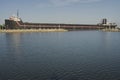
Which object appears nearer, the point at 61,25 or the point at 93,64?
the point at 93,64

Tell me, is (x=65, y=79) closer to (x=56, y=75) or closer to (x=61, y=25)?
(x=56, y=75)

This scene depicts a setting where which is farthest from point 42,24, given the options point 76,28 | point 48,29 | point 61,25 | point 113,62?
point 113,62

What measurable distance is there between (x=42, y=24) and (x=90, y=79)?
15816 cm

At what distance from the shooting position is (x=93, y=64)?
2917cm

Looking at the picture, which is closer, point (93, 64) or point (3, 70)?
point (3, 70)

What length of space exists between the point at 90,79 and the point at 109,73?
3.33 meters

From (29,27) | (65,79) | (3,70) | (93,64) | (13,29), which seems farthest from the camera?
(29,27)

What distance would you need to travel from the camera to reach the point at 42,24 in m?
178

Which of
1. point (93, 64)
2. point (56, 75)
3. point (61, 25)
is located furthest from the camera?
point (61, 25)

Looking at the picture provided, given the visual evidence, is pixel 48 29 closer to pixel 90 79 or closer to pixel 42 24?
pixel 42 24

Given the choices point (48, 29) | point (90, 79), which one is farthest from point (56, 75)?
point (48, 29)

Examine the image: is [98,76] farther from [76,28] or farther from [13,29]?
[76,28]

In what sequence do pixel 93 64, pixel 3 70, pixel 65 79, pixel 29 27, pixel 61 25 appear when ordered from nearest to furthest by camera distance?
pixel 65 79
pixel 3 70
pixel 93 64
pixel 29 27
pixel 61 25

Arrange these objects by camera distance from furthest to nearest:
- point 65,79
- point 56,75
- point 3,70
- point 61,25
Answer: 1. point 61,25
2. point 3,70
3. point 56,75
4. point 65,79
